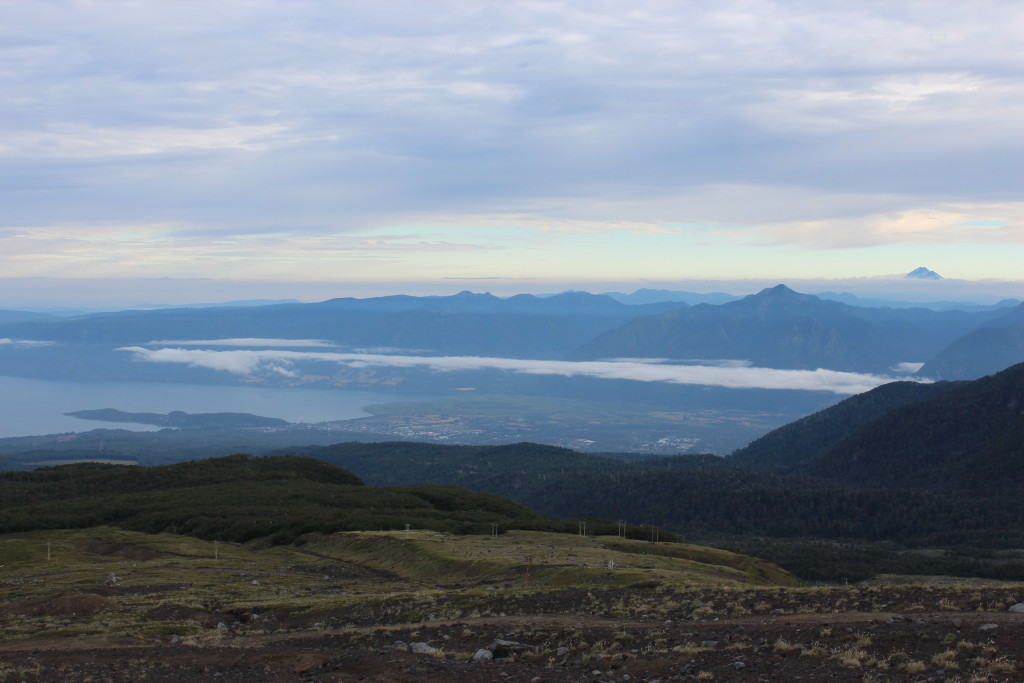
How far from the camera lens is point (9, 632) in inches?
1152

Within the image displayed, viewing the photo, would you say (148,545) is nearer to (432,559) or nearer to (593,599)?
(432,559)

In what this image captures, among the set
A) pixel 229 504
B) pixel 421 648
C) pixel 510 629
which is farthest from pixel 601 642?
pixel 229 504

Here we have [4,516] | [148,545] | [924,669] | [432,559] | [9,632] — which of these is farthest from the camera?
[4,516]

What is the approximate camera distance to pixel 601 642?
20.8m

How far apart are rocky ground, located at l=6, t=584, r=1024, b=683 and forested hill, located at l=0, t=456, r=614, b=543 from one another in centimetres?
4152

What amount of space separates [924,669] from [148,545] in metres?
57.6

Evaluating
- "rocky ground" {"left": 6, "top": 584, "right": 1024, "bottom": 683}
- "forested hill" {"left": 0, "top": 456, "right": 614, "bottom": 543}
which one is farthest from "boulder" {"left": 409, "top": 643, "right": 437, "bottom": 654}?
"forested hill" {"left": 0, "top": 456, "right": 614, "bottom": 543}

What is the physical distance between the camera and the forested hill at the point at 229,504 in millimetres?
74062

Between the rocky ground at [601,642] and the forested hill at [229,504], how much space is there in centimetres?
4152

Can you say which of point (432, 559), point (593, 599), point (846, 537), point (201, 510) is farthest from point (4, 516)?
point (846, 537)

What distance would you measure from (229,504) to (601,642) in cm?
7497

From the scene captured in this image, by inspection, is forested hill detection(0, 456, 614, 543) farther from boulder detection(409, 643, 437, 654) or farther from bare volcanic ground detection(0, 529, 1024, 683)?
boulder detection(409, 643, 437, 654)

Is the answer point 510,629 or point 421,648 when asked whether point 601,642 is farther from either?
point 421,648

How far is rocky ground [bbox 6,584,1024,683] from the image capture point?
17.1m
